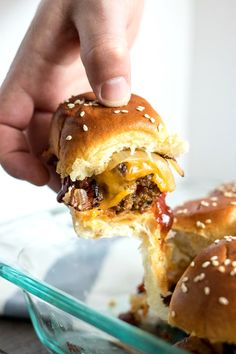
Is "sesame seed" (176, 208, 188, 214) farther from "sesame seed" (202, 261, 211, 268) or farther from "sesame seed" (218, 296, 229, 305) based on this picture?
"sesame seed" (218, 296, 229, 305)

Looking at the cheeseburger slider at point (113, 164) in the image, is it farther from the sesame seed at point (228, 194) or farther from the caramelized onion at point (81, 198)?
the sesame seed at point (228, 194)

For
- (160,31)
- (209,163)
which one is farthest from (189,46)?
(209,163)

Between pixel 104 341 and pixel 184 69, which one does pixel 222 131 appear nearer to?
pixel 184 69

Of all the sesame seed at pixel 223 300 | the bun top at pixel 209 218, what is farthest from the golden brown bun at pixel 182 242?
the sesame seed at pixel 223 300

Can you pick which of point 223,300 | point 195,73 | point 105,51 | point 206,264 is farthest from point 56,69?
point 195,73

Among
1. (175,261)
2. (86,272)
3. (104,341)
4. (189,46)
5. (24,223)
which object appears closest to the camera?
(104,341)

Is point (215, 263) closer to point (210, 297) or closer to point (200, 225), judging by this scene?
point (210, 297)

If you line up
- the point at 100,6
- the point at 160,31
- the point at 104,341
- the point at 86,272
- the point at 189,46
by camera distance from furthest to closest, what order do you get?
the point at 189,46
the point at 160,31
the point at 86,272
the point at 100,6
the point at 104,341
